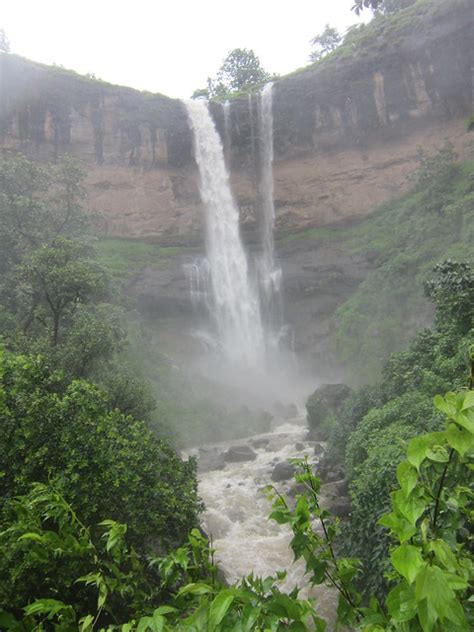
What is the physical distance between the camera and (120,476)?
6.20 metres

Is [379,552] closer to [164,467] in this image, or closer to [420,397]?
[164,467]

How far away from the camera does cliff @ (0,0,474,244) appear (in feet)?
111

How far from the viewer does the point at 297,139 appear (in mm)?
38438

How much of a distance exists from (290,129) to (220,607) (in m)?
41.4

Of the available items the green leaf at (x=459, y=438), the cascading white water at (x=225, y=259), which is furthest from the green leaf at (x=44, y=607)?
the cascading white water at (x=225, y=259)

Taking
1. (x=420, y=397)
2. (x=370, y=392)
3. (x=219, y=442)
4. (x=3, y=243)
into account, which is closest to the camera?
(x=420, y=397)

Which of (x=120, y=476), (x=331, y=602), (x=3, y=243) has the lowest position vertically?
(x=331, y=602)

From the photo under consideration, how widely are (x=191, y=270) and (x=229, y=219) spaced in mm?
6800

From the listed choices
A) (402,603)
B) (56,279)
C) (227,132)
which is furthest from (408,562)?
(227,132)

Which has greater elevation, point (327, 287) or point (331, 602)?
point (327, 287)

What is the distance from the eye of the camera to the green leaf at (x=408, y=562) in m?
1.05

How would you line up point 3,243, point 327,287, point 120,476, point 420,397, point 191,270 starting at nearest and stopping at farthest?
point 120,476
point 420,397
point 3,243
point 327,287
point 191,270

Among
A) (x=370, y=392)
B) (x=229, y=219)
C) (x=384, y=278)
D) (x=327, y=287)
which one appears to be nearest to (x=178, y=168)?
(x=229, y=219)

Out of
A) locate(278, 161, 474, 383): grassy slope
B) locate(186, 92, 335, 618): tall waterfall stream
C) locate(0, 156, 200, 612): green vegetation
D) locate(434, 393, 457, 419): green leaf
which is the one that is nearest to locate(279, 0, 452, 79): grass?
locate(186, 92, 335, 618): tall waterfall stream
